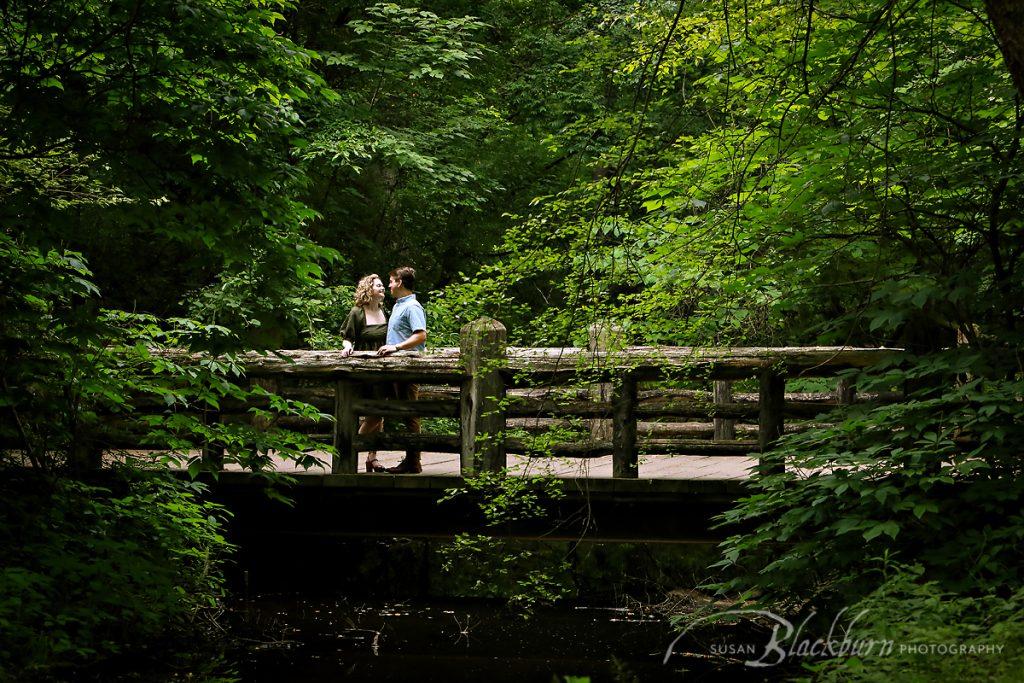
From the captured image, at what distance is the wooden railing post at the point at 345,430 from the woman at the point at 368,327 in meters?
0.66

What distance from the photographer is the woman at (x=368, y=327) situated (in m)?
8.91

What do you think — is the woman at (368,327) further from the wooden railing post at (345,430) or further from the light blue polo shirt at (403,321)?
the wooden railing post at (345,430)

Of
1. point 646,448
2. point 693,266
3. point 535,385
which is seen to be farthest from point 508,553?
point 693,266

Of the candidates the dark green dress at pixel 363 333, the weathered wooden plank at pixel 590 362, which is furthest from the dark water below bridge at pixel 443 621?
the dark green dress at pixel 363 333

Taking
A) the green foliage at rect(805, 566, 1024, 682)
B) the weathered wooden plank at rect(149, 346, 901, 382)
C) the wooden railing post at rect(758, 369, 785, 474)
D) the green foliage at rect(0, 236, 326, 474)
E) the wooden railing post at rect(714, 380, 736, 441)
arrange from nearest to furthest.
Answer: the green foliage at rect(805, 566, 1024, 682) → the green foliage at rect(0, 236, 326, 474) → the weathered wooden plank at rect(149, 346, 901, 382) → the wooden railing post at rect(758, 369, 785, 474) → the wooden railing post at rect(714, 380, 736, 441)

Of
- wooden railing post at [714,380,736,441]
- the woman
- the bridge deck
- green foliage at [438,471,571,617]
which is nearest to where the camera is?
green foliage at [438,471,571,617]

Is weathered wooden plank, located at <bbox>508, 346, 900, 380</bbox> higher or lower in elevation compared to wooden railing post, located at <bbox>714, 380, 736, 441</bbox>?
higher

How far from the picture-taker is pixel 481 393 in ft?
25.9

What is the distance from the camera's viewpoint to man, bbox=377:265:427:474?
27.5 ft

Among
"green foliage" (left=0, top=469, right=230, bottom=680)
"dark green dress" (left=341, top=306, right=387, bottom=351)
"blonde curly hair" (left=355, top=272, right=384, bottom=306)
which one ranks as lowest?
"green foliage" (left=0, top=469, right=230, bottom=680)

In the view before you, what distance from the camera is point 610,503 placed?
7.93 metres

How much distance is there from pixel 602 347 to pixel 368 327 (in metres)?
2.51

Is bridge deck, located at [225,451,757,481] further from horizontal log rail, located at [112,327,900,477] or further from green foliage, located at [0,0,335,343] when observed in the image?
green foliage, located at [0,0,335,343]

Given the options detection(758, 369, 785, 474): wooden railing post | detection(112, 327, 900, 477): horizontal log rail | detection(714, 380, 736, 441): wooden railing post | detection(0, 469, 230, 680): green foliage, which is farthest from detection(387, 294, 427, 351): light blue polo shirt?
detection(714, 380, 736, 441): wooden railing post
